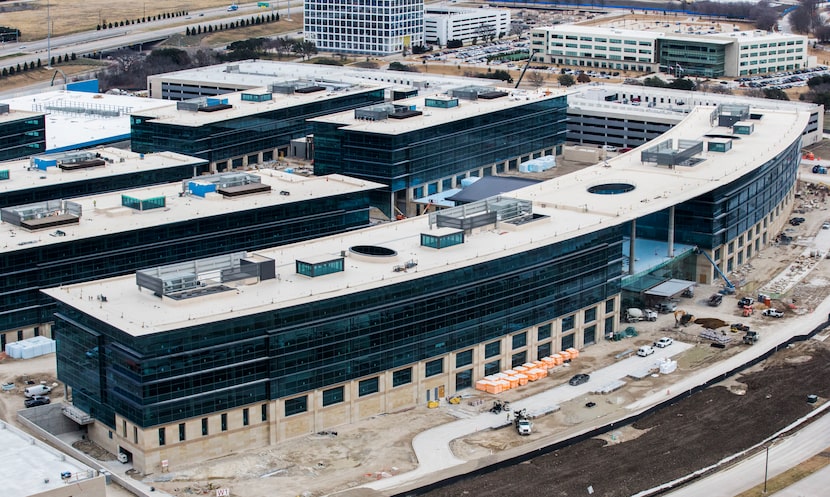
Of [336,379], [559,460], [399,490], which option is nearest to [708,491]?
[559,460]

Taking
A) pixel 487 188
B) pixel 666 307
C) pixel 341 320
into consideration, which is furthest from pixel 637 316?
pixel 341 320

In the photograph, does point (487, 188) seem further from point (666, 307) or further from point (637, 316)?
point (637, 316)

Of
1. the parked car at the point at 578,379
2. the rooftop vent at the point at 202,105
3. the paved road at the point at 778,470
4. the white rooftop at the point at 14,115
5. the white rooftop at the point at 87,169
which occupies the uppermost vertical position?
the rooftop vent at the point at 202,105

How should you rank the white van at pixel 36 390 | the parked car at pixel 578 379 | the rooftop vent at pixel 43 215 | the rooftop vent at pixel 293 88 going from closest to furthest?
the white van at pixel 36 390
the parked car at pixel 578 379
the rooftop vent at pixel 43 215
the rooftop vent at pixel 293 88

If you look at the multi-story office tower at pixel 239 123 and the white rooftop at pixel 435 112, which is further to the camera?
the multi-story office tower at pixel 239 123

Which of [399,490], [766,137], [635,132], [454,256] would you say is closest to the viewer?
[399,490]

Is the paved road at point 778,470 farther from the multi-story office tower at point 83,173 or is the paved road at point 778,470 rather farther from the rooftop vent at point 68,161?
the rooftop vent at point 68,161

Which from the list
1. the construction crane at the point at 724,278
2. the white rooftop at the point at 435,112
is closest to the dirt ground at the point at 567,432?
the construction crane at the point at 724,278

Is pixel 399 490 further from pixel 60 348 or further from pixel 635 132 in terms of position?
pixel 635 132

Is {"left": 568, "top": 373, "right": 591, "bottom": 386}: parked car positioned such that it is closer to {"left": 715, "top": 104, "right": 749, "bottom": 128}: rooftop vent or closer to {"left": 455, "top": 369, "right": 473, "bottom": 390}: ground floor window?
{"left": 455, "top": 369, "right": 473, "bottom": 390}: ground floor window
